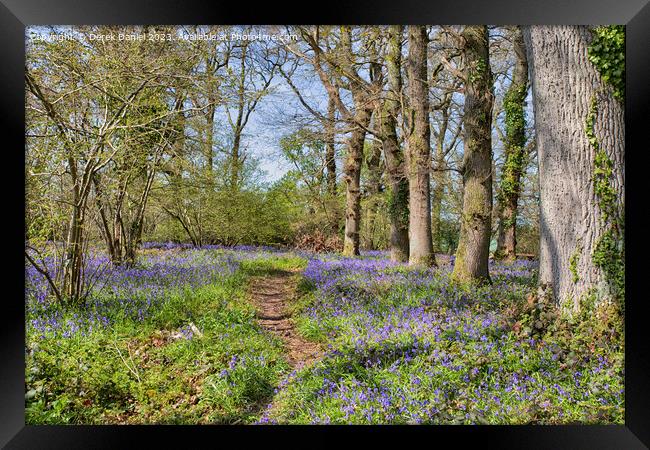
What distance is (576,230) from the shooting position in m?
3.89

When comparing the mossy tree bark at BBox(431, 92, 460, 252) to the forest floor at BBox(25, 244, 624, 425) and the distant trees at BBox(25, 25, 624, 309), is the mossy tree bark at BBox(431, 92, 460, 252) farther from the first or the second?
the forest floor at BBox(25, 244, 624, 425)

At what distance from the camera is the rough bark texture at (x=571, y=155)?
380 cm

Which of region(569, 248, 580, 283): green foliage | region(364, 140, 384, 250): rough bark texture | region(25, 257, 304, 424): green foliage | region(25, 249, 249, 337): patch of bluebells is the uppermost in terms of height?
region(364, 140, 384, 250): rough bark texture

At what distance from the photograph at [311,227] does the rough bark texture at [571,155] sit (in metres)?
0.02

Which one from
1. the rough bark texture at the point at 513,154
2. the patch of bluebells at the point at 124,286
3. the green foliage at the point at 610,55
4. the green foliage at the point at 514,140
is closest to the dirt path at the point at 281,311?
the patch of bluebells at the point at 124,286

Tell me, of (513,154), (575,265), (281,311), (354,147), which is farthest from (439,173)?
(281,311)

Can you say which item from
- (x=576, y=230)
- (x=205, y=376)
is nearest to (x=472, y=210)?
(x=576, y=230)

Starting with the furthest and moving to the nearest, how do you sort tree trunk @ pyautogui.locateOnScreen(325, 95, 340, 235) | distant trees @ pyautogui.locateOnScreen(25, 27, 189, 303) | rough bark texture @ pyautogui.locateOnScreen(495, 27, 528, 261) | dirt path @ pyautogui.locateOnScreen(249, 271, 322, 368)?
1. tree trunk @ pyautogui.locateOnScreen(325, 95, 340, 235)
2. rough bark texture @ pyautogui.locateOnScreen(495, 27, 528, 261)
3. dirt path @ pyautogui.locateOnScreen(249, 271, 322, 368)
4. distant trees @ pyautogui.locateOnScreen(25, 27, 189, 303)

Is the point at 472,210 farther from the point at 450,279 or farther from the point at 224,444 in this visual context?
the point at 224,444

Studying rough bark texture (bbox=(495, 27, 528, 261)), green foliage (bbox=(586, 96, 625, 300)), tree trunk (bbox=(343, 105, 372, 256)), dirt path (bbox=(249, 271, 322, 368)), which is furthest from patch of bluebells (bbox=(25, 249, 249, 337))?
green foliage (bbox=(586, 96, 625, 300))

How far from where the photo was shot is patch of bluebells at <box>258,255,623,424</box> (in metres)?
3.21

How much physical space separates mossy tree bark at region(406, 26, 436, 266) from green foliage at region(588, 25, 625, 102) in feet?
8.74
